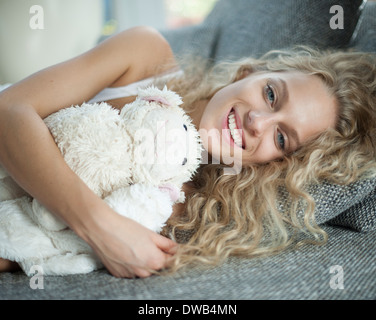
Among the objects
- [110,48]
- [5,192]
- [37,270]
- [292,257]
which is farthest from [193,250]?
[110,48]

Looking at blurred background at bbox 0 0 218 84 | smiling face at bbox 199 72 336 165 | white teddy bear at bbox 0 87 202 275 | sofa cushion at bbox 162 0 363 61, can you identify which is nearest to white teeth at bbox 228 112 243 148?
smiling face at bbox 199 72 336 165

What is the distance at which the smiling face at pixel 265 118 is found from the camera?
1020 mm

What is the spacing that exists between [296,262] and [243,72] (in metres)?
0.69

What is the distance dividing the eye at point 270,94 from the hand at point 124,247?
1.73ft

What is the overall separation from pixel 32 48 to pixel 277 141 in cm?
163

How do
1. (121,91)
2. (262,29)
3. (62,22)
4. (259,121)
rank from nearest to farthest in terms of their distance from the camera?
(259,121), (121,91), (262,29), (62,22)

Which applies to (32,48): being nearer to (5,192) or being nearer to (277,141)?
(5,192)

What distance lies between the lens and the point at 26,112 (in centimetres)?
87

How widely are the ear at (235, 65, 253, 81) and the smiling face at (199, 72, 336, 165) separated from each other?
18 cm

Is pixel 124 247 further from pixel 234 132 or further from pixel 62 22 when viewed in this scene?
pixel 62 22

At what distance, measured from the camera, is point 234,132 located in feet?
3.35

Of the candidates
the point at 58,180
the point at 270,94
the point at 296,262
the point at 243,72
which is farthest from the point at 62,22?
the point at 296,262

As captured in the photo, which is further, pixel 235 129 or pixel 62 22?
pixel 62 22

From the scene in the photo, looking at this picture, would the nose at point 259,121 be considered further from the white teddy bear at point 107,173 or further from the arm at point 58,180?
the arm at point 58,180
